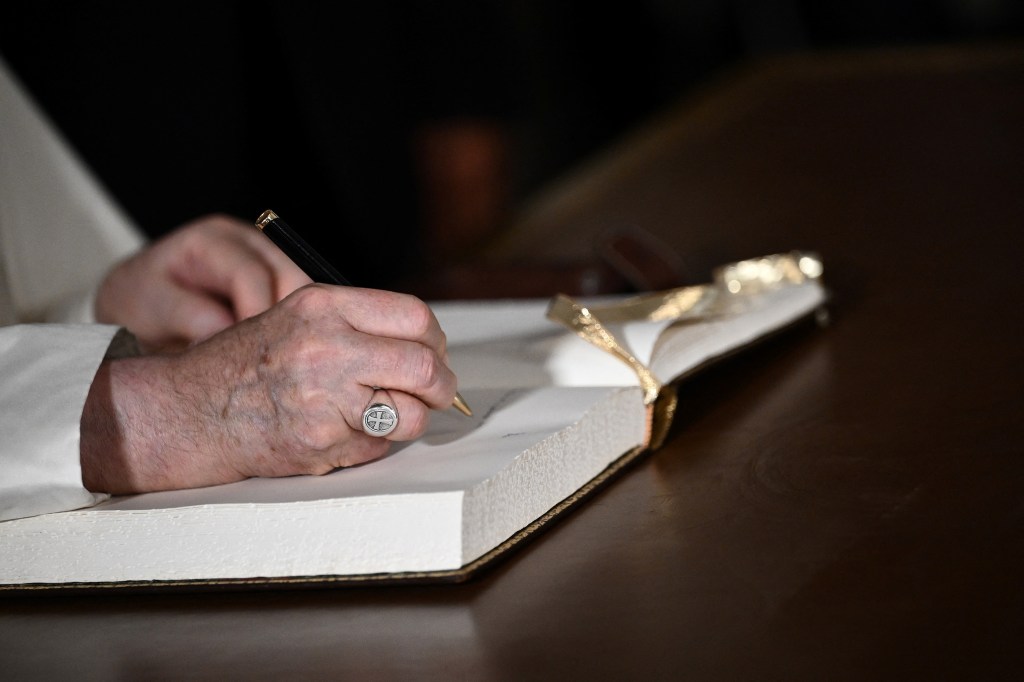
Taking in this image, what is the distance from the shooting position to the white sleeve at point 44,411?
0.60 m

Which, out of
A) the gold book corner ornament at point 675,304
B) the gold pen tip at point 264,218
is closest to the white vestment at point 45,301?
the gold pen tip at point 264,218

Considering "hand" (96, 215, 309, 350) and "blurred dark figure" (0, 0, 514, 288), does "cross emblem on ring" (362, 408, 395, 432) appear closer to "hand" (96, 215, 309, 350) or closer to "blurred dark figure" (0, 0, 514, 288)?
"hand" (96, 215, 309, 350)

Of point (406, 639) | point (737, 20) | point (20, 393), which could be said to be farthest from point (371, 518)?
point (737, 20)

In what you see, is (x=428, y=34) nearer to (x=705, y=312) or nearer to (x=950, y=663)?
(x=705, y=312)

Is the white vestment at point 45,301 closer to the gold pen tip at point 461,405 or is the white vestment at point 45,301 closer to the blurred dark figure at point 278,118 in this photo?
the gold pen tip at point 461,405

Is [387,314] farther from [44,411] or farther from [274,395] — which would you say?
[44,411]

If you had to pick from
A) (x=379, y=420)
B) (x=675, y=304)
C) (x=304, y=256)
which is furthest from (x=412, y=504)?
(x=675, y=304)

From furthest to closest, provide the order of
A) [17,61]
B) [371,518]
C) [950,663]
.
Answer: [17,61]
[371,518]
[950,663]

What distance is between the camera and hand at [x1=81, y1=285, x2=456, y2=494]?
0.60 meters

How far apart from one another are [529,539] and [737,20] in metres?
5.45

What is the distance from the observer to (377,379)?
0.60 metres

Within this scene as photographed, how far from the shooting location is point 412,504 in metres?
0.53

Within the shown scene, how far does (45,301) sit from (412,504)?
2.50 feet

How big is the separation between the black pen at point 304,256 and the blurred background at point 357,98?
34.2 inches
